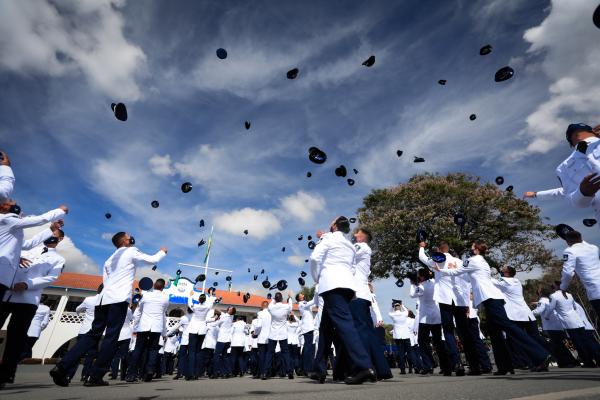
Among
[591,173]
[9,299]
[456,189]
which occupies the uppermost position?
[456,189]

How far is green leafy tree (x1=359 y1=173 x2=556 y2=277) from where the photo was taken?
22312 millimetres

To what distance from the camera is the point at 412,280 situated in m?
8.38

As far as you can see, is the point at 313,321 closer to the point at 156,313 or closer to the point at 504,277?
the point at 156,313

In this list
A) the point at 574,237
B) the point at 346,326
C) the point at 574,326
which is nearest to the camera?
the point at 346,326

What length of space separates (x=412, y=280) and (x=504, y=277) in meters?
2.58

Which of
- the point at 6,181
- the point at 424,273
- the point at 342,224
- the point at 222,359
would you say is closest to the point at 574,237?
the point at 424,273

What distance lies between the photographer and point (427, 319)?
7.39 meters

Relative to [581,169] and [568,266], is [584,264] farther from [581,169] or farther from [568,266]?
[581,169]

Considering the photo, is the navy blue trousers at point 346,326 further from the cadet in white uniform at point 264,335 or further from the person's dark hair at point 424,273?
the cadet in white uniform at point 264,335

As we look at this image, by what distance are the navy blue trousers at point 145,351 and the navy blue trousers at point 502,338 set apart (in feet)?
22.7

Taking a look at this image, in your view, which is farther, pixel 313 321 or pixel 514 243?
pixel 514 243

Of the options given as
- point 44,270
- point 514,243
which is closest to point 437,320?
point 44,270

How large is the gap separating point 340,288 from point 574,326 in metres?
7.91

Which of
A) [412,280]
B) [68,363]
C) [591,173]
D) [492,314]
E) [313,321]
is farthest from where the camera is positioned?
[313,321]
